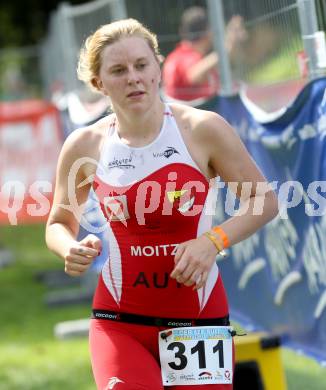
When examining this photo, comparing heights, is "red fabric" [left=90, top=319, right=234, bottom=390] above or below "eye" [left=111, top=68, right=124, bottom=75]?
below

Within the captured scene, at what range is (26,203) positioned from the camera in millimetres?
13555

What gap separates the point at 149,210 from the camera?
4125 millimetres

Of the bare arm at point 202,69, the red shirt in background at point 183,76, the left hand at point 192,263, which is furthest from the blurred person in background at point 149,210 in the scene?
the red shirt in background at point 183,76

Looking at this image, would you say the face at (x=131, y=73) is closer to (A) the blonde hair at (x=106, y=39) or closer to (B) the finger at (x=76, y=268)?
(A) the blonde hair at (x=106, y=39)

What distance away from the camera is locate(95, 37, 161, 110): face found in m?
4.14

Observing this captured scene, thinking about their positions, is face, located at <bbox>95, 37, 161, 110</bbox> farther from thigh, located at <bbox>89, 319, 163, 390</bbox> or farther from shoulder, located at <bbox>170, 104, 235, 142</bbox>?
thigh, located at <bbox>89, 319, 163, 390</bbox>

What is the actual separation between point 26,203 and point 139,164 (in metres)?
9.50

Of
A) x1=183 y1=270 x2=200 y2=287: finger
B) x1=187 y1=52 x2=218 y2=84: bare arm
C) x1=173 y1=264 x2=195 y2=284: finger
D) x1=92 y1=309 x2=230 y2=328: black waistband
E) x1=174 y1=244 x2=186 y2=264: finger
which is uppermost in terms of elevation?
x1=187 y1=52 x2=218 y2=84: bare arm

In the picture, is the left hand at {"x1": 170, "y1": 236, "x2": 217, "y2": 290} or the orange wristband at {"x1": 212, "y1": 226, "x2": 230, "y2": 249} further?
the orange wristband at {"x1": 212, "y1": 226, "x2": 230, "y2": 249}

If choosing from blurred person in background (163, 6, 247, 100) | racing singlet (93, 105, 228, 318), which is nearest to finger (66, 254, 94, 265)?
racing singlet (93, 105, 228, 318)

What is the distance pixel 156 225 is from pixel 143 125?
42cm

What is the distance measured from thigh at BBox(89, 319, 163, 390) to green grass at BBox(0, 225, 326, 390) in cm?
250

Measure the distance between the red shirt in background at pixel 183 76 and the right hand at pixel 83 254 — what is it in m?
4.33

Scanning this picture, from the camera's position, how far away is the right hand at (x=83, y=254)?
155 inches
